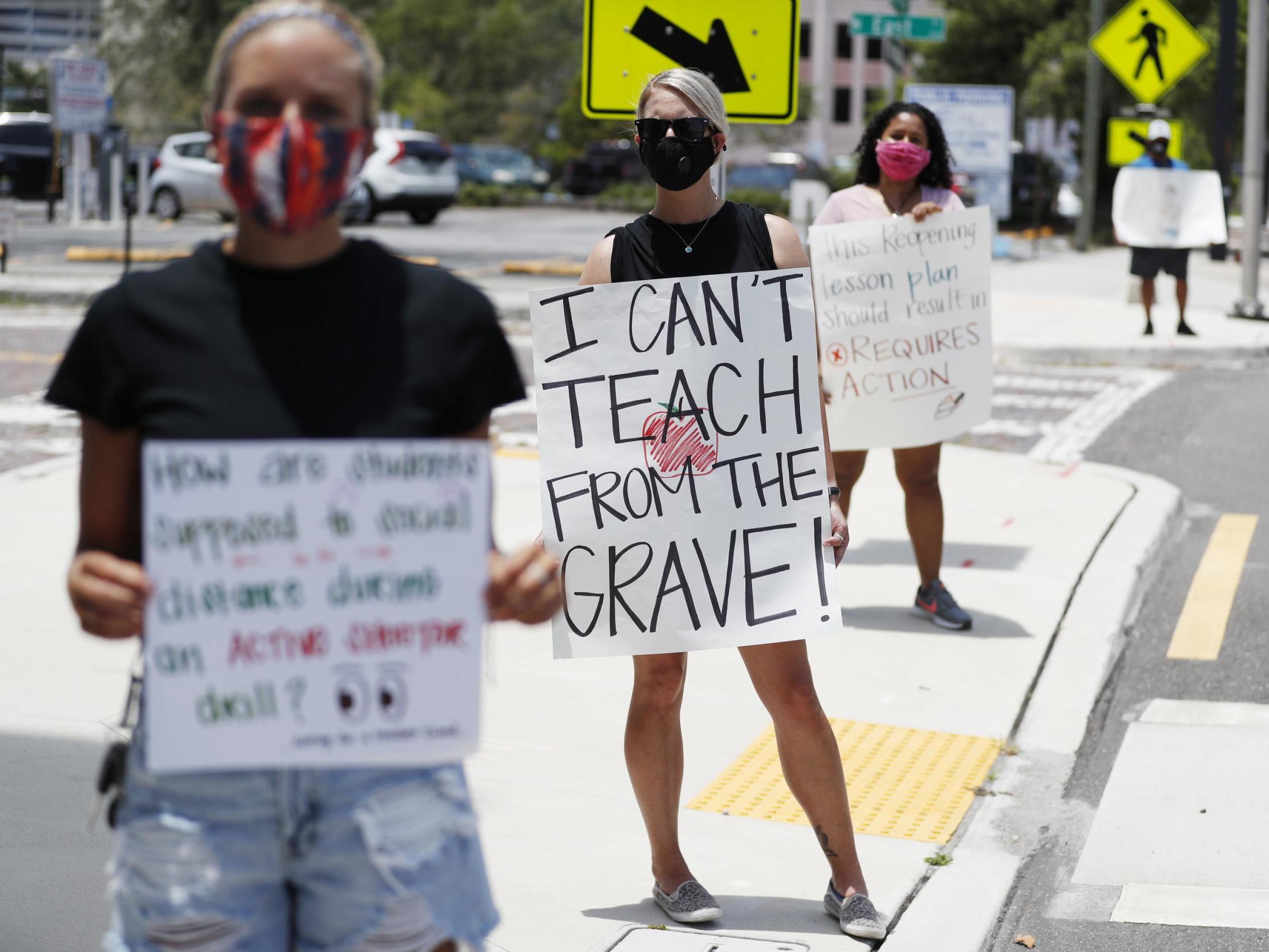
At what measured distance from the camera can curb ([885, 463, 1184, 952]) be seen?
4109 mm

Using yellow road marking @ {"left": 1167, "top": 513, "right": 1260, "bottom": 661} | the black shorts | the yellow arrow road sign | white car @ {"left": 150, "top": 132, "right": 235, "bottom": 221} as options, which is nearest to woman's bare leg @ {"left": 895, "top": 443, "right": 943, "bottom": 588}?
yellow road marking @ {"left": 1167, "top": 513, "right": 1260, "bottom": 661}

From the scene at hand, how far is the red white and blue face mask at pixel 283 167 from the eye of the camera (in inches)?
85.2

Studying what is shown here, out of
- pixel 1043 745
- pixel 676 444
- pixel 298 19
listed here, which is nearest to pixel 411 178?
pixel 1043 745

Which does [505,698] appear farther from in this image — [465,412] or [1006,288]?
[1006,288]

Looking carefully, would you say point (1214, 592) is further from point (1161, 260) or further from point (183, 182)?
point (183, 182)

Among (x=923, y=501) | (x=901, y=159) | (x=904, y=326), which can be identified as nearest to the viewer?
(x=901, y=159)

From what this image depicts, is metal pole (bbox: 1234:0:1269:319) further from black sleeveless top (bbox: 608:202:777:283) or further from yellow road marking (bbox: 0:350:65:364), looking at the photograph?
black sleeveless top (bbox: 608:202:777:283)

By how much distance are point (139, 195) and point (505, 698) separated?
30984mm

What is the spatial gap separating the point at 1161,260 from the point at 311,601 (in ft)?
51.7

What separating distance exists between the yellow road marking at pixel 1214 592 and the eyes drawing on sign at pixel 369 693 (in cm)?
502

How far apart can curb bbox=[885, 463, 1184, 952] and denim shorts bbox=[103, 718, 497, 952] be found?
197 cm

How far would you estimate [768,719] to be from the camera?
18.4ft

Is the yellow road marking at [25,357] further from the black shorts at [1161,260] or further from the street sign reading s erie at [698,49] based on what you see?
the black shorts at [1161,260]

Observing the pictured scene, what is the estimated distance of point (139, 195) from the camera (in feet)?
113
